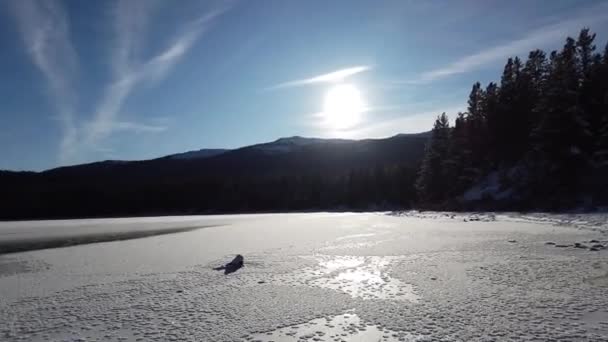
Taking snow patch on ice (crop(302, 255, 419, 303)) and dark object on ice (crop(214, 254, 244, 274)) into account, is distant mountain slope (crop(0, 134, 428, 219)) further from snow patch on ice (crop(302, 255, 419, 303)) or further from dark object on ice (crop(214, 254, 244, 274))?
dark object on ice (crop(214, 254, 244, 274))

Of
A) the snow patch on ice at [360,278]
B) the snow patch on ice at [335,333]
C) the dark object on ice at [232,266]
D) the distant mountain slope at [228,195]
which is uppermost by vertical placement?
the distant mountain slope at [228,195]

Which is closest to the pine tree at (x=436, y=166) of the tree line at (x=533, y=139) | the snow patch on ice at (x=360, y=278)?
the tree line at (x=533, y=139)

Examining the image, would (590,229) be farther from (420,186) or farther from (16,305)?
(420,186)

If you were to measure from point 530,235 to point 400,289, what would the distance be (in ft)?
46.5

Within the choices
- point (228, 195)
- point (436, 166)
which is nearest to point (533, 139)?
point (436, 166)

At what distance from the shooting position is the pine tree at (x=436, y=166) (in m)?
53.7

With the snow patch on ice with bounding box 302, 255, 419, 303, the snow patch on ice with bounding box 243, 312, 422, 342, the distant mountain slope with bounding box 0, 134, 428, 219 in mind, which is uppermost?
the distant mountain slope with bounding box 0, 134, 428, 219

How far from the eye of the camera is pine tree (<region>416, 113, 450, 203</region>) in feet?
176

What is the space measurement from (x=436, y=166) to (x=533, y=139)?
1418 cm

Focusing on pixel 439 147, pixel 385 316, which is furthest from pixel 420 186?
pixel 385 316

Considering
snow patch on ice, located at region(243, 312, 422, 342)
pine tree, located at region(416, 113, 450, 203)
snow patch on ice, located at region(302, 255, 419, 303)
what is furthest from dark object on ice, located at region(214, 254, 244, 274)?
pine tree, located at region(416, 113, 450, 203)

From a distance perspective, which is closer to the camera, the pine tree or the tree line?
the tree line

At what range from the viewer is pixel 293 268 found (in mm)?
13422

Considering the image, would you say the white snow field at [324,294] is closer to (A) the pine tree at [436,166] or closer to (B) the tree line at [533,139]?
(B) the tree line at [533,139]
